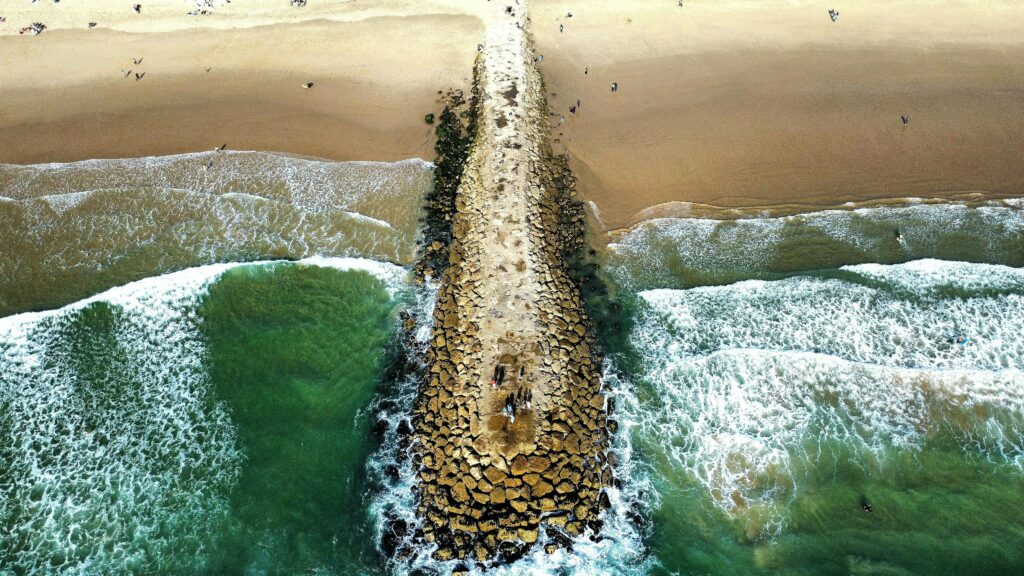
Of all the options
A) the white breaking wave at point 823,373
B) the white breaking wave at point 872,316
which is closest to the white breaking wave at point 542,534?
the white breaking wave at point 823,373

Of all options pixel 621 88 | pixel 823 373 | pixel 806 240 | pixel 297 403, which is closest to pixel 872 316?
pixel 823 373

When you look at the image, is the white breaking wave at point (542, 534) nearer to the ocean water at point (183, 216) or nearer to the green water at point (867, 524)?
the green water at point (867, 524)

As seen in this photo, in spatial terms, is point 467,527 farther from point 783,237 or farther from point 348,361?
point 783,237

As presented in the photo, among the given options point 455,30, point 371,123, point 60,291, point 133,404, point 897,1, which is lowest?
point 133,404

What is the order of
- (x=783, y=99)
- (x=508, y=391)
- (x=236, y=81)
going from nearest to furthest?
(x=508, y=391), (x=783, y=99), (x=236, y=81)

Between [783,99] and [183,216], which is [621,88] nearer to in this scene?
[783,99]

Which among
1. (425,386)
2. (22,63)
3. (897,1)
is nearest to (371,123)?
(425,386)

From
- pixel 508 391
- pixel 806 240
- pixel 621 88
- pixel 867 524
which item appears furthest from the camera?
pixel 621 88
